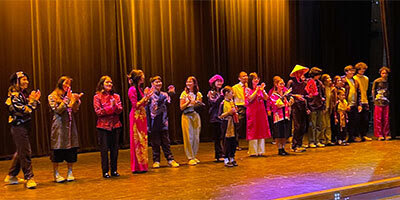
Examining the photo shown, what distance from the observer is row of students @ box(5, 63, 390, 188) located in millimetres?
5555

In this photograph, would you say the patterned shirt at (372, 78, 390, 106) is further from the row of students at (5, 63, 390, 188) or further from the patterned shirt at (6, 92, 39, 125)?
the patterned shirt at (6, 92, 39, 125)

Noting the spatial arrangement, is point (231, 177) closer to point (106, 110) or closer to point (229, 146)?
point (229, 146)

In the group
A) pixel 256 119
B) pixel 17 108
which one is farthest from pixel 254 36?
pixel 17 108

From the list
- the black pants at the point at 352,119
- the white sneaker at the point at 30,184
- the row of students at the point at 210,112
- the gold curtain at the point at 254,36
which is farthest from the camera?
the gold curtain at the point at 254,36

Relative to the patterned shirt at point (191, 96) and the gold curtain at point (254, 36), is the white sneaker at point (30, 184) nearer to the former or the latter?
the patterned shirt at point (191, 96)

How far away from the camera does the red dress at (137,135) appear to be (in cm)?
613

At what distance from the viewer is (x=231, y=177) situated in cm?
561

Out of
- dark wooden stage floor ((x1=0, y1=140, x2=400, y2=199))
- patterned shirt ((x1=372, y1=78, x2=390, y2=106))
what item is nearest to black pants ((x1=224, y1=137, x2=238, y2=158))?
dark wooden stage floor ((x1=0, y1=140, x2=400, y2=199))

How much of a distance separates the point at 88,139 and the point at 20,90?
3.34m

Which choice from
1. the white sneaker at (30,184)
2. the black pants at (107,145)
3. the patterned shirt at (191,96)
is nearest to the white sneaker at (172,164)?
the patterned shirt at (191,96)

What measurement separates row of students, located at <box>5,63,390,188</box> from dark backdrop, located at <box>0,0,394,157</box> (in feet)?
7.37

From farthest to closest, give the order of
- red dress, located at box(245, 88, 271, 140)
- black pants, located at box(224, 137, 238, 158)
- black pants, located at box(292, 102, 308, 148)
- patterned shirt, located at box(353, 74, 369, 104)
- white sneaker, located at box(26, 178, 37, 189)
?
1. patterned shirt, located at box(353, 74, 369, 104)
2. black pants, located at box(292, 102, 308, 148)
3. red dress, located at box(245, 88, 271, 140)
4. black pants, located at box(224, 137, 238, 158)
5. white sneaker, located at box(26, 178, 37, 189)

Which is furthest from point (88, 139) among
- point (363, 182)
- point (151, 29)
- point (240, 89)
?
point (363, 182)

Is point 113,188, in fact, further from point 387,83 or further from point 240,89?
point 387,83
